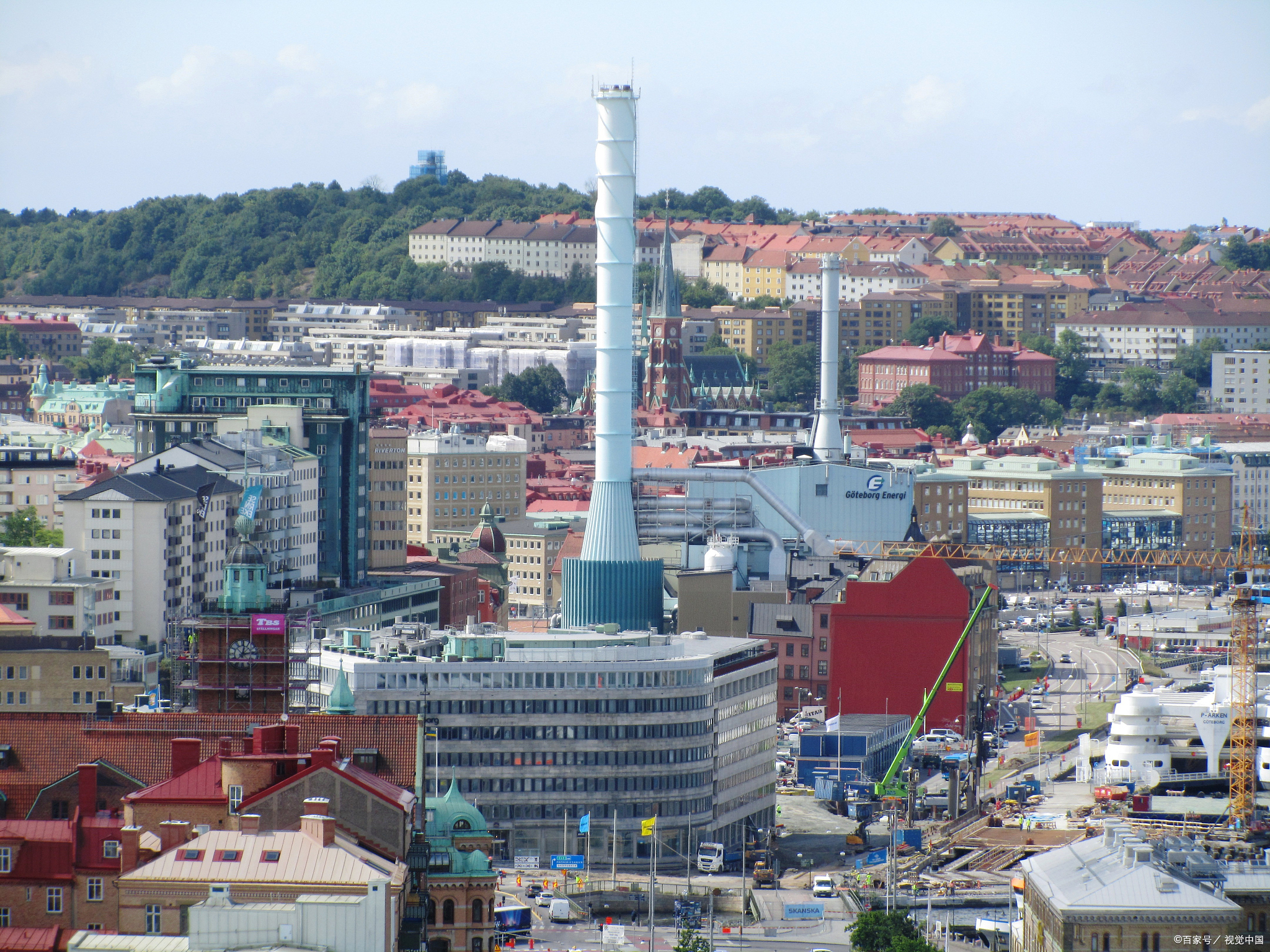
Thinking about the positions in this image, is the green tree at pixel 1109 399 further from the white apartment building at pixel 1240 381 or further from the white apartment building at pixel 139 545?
the white apartment building at pixel 139 545

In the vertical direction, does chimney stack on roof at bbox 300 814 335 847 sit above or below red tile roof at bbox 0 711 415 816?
below

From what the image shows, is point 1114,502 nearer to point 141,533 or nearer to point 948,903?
point 141,533

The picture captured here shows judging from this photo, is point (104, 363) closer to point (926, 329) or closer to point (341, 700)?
point (926, 329)

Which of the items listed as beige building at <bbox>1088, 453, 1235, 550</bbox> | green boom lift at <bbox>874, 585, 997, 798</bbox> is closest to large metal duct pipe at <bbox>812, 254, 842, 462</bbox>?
beige building at <bbox>1088, 453, 1235, 550</bbox>

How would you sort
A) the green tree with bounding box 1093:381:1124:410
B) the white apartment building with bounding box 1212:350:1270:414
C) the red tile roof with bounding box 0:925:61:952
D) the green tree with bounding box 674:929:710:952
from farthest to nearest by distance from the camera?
the white apartment building with bounding box 1212:350:1270:414 → the green tree with bounding box 1093:381:1124:410 → the green tree with bounding box 674:929:710:952 → the red tile roof with bounding box 0:925:61:952

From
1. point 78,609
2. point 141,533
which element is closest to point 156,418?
point 141,533

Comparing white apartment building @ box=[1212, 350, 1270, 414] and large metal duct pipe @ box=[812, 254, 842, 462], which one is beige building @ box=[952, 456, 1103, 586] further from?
white apartment building @ box=[1212, 350, 1270, 414]
